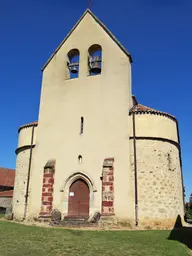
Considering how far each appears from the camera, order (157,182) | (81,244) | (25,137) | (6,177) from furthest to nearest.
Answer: (6,177) < (25,137) < (157,182) < (81,244)

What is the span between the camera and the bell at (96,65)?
1973 centimetres

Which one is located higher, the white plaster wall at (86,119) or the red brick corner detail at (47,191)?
the white plaster wall at (86,119)

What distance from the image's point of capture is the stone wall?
15914 mm

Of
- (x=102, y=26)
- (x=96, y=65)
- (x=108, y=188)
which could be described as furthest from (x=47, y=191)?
(x=102, y=26)

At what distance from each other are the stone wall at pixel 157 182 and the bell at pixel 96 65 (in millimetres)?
6131

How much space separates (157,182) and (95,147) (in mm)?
4431

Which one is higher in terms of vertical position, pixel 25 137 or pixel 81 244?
pixel 25 137

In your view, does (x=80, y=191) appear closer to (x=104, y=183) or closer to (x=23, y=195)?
(x=104, y=183)

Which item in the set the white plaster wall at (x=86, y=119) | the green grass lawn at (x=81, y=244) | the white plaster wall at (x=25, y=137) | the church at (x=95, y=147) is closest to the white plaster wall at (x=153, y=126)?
the church at (x=95, y=147)

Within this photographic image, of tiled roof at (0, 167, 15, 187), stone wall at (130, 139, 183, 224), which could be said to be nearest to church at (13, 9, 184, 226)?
stone wall at (130, 139, 183, 224)

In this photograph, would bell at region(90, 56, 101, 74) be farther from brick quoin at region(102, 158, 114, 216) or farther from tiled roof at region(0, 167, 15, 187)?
tiled roof at region(0, 167, 15, 187)

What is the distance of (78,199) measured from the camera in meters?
17.1

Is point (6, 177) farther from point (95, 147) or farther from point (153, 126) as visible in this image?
point (153, 126)

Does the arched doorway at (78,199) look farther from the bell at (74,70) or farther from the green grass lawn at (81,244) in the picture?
the bell at (74,70)
